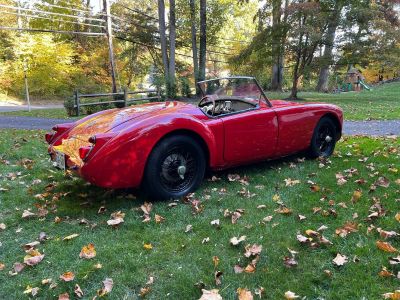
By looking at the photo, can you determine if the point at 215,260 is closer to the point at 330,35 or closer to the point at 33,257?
the point at 33,257

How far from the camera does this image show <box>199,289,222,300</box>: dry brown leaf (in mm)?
2180

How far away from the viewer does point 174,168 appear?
150 inches

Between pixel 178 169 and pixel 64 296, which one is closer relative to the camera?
pixel 64 296

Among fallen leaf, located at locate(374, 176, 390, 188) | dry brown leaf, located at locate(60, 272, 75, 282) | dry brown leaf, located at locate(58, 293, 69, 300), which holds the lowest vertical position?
dry brown leaf, located at locate(58, 293, 69, 300)

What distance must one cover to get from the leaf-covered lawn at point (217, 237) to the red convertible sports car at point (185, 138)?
0.99 feet

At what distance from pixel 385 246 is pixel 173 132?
2.14 metres

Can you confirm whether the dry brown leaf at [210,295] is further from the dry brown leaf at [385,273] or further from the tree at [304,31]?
the tree at [304,31]

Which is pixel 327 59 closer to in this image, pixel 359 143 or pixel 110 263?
pixel 359 143

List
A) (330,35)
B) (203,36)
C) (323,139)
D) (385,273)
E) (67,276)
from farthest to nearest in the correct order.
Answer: (203,36) → (330,35) → (323,139) → (67,276) → (385,273)

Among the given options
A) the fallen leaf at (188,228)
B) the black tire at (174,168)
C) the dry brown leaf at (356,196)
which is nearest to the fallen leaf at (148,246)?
the fallen leaf at (188,228)

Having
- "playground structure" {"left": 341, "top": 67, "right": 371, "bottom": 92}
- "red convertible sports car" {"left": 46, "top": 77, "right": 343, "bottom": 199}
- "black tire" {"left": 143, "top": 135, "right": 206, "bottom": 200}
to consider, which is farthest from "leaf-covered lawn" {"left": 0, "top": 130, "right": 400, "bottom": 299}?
"playground structure" {"left": 341, "top": 67, "right": 371, "bottom": 92}

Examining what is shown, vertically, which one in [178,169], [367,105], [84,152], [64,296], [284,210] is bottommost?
[64,296]

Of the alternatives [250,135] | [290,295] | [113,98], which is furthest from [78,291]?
[113,98]

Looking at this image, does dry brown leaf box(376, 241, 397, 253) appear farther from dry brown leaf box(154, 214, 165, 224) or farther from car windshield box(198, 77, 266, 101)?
car windshield box(198, 77, 266, 101)
